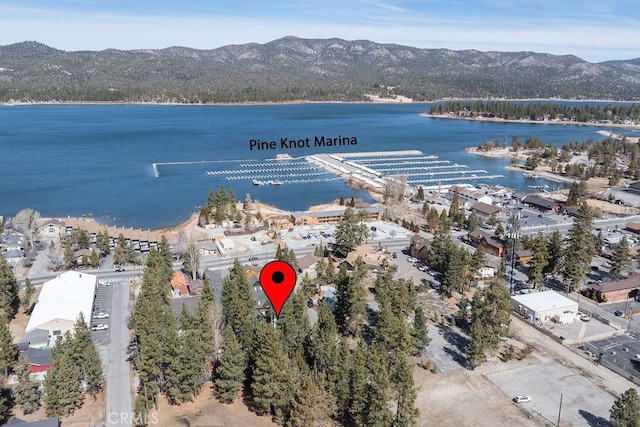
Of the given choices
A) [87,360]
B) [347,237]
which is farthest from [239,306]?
[347,237]

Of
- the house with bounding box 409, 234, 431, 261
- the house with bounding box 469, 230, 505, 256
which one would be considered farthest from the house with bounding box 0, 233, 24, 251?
the house with bounding box 469, 230, 505, 256

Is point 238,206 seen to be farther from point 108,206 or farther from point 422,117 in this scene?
point 422,117

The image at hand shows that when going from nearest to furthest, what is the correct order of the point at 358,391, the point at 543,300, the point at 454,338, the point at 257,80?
the point at 358,391, the point at 454,338, the point at 543,300, the point at 257,80

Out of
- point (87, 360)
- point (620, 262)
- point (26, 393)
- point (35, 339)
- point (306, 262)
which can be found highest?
point (620, 262)

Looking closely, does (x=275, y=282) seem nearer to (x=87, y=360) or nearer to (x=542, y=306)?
(x=87, y=360)

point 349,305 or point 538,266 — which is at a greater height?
point 538,266

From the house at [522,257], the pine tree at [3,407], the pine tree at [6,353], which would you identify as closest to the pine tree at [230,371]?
the pine tree at [3,407]

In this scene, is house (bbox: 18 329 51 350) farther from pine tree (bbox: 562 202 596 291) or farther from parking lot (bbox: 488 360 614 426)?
pine tree (bbox: 562 202 596 291)

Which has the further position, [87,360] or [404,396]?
[87,360]
